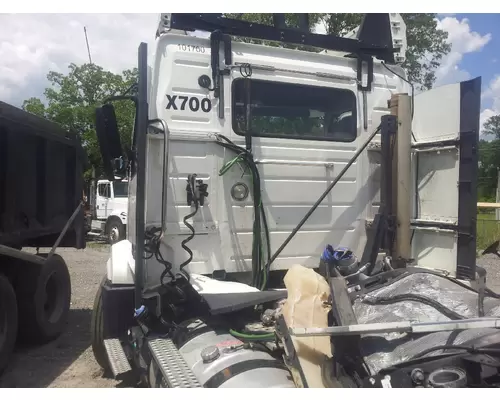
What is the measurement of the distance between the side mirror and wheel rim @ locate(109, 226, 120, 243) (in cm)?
1159

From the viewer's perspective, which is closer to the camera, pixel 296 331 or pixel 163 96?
pixel 296 331

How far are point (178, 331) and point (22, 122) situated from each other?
3.31 m

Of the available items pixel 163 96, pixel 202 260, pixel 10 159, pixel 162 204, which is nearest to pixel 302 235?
pixel 202 260

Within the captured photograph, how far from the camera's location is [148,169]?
3291 millimetres

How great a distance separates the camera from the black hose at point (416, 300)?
2391 mm

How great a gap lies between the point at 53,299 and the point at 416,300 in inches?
195

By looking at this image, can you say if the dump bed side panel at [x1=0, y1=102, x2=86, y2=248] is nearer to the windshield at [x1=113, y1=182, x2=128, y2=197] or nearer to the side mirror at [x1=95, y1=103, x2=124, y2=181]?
the side mirror at [x1=95, y1=103, x2=124, y2=181]

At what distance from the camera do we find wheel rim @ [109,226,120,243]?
47.6 feet

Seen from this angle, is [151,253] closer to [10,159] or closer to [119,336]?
[119,336]

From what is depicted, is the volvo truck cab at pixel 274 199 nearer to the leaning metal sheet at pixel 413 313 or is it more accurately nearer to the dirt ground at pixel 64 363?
the leaning metal sheet at pixel 413 313

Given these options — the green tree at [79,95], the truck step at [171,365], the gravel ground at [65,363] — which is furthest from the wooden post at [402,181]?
the green tree at [79,95]

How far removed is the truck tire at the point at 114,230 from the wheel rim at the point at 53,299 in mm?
8416

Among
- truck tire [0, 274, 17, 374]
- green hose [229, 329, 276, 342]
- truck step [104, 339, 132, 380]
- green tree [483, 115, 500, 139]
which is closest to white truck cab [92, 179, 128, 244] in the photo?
truck tire [0, 274, 17, 374]

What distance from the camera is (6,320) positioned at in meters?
4.57
